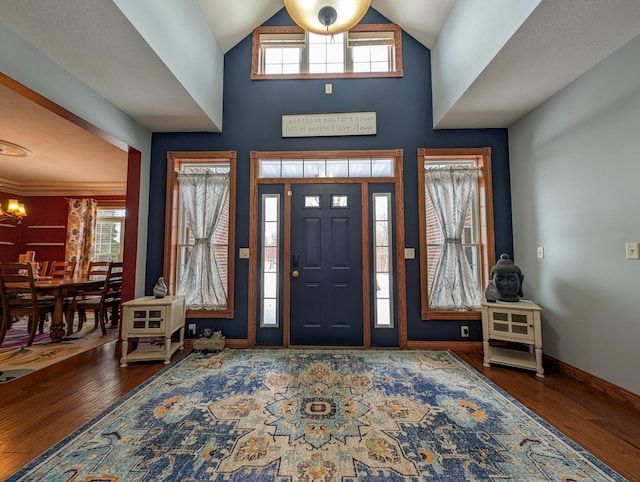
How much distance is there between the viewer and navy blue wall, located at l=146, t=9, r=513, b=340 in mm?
3350

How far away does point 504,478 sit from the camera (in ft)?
4.54

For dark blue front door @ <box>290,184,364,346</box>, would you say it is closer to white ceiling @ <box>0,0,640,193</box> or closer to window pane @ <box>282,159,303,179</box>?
window pane @ <box>282,159,303,179</box>

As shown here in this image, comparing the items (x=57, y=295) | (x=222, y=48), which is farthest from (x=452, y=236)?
(x=57, y=295)

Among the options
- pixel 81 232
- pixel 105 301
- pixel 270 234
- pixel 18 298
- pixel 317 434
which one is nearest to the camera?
pixel 317 434

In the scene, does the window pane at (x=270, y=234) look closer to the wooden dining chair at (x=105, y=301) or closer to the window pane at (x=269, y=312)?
the window pane at (x=269, y=312)

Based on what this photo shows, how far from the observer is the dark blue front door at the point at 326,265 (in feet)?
10.8

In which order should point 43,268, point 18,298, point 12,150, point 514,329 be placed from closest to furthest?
point 514,329
point 18,298
point 12,150
point 43,268

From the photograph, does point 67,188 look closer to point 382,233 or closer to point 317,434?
point 382,233

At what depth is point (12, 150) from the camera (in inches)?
167

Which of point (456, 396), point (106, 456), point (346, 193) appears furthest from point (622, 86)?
point (106, 456)

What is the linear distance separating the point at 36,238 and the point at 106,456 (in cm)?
A: 717

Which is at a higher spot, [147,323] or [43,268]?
[43,268]

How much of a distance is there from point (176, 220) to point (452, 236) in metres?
3.45

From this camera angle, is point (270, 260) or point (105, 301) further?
point (105, 301)
